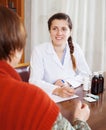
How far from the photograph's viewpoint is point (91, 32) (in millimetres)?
3416

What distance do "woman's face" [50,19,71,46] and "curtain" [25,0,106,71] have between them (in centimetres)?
136

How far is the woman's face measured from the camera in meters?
2.06

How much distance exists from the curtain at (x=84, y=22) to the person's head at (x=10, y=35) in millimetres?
2511

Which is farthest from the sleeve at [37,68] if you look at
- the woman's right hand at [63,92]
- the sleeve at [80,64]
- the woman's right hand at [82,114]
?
the woman's right hand at [82,114]

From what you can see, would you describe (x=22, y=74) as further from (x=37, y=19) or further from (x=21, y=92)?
(x=37, y=19)

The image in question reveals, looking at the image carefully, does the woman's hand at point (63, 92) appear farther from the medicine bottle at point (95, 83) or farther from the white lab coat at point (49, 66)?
the white lab coat at point (49, 66)

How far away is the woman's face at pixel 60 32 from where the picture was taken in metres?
2.06

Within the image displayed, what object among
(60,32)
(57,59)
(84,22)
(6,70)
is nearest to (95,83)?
(57,59)

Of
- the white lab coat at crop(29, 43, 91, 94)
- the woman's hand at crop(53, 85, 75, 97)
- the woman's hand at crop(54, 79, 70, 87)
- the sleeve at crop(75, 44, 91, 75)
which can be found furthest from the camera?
the sleeve at crop(75, 44, 91, 75)

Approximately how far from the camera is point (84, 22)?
3.39 meters

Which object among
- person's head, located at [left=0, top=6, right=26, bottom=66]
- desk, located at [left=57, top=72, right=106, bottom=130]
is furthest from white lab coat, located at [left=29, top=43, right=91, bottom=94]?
person's head, located at [left=0, top=6, right=26, bottom=66]

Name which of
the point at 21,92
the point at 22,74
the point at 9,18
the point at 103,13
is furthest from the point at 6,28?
the point at 103,13

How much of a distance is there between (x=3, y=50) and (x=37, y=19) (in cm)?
267

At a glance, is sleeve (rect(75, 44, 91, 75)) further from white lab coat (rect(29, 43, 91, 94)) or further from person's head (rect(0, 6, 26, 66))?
person's head (rect(0, 6, 26, 66))
